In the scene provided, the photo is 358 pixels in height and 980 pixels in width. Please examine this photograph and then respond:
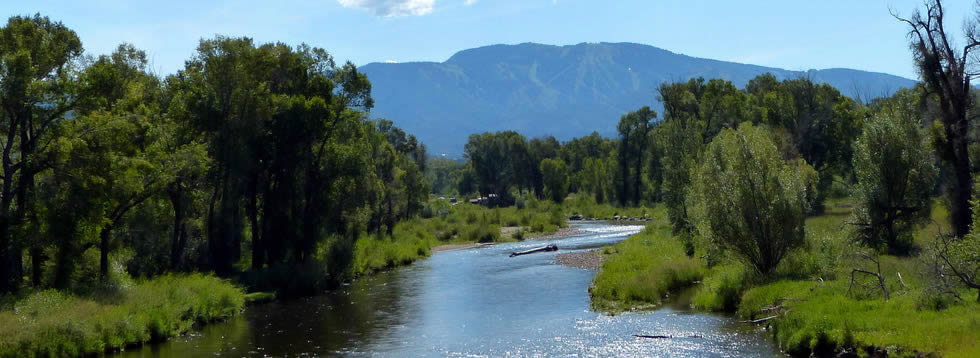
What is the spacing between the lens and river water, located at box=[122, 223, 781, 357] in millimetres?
24953

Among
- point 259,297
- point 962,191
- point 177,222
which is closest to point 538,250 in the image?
point 259,297

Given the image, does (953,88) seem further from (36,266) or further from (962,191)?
(36,266)

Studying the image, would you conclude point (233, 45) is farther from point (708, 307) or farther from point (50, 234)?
point (708, 307)

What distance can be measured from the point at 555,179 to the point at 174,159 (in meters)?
93.8

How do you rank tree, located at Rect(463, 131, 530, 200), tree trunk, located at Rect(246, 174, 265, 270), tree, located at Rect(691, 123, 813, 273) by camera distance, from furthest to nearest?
tree, located at Rect(463, 131, 530, 200), tree trunk, located at Rect(246, 174, 265, 270), tree, located at Rect(691, 123, 813, 273)

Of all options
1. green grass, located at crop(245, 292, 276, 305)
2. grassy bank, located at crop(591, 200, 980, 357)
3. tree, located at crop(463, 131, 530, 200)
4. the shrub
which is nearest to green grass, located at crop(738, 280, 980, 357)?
grassy bank, located at crop(591, 200, 980, 357)

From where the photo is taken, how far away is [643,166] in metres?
111

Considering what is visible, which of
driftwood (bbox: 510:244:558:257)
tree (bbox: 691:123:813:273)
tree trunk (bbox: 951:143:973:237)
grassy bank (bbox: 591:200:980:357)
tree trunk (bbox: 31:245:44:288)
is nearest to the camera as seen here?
grassy bank (bbox: 591:200:980:357)

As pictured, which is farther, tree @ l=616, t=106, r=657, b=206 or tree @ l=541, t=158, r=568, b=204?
tree @ l=541, t=158, r=568, b=204

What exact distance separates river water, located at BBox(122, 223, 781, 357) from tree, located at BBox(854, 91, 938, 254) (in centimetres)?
1423

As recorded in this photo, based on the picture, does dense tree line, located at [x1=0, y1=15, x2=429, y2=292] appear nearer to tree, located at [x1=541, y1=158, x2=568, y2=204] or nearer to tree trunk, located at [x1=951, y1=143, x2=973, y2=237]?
tree trunk, located at [x1=951, y1=143, x2=973, y2=237]

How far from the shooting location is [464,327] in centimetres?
2991

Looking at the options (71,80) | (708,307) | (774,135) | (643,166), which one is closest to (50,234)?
(71,80)

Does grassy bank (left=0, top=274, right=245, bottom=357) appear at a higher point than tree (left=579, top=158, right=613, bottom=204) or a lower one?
lower
